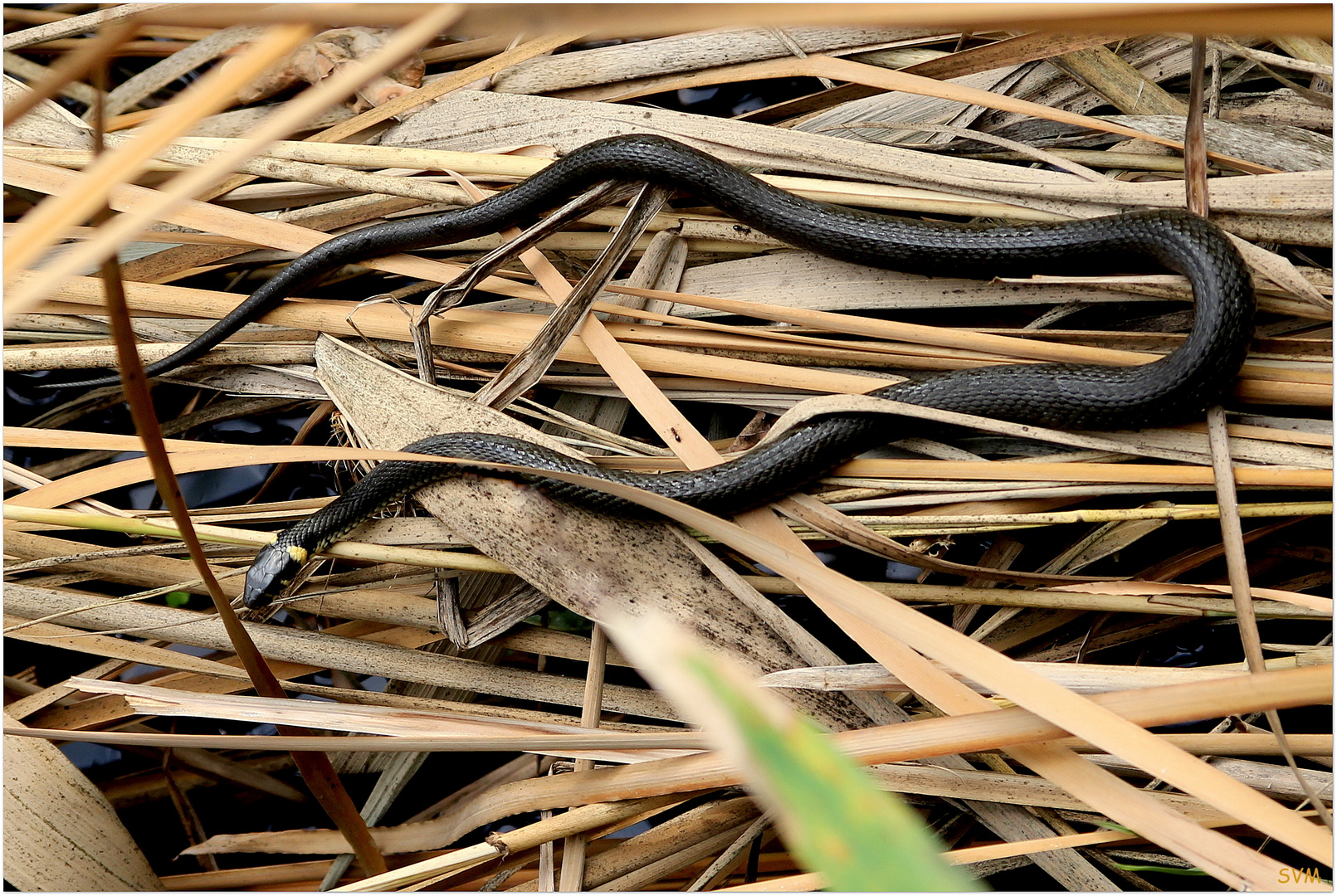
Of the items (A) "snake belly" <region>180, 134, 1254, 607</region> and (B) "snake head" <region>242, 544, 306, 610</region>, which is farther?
(B) "snake head" <region>242, 544, 306, 610</region>

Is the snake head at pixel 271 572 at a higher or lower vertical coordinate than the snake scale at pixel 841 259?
lower

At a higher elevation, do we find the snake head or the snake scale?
the snake scale

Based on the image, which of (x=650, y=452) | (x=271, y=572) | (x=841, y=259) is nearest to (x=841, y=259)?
(x=841, y=259)

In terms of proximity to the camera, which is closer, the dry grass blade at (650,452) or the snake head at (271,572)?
the dry grass blade at (650,452)

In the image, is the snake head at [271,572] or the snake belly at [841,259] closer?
the snake belly at [841,259]

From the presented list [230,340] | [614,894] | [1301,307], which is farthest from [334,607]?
[1301,307]

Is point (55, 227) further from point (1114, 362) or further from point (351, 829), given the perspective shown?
point (1114, 362)

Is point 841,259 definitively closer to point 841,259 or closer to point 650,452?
point 841,259
